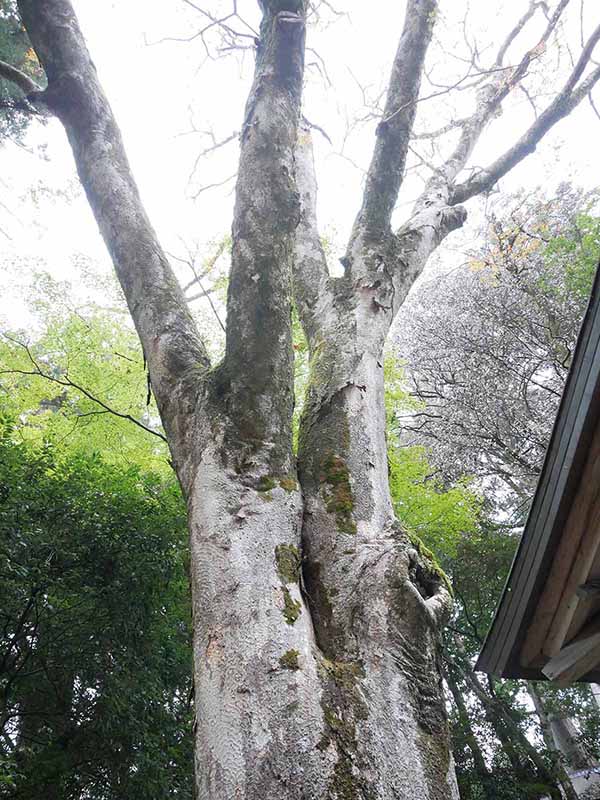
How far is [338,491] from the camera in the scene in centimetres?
215

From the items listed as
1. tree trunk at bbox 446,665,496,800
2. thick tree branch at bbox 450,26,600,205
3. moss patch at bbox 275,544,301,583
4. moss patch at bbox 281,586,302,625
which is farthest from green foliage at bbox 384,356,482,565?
moss patch at bbox 281,586,302,625

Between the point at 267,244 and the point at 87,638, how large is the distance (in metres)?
4.05

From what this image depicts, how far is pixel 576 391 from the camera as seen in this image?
8.13ft

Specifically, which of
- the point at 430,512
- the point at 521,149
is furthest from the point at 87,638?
the point at 521,149

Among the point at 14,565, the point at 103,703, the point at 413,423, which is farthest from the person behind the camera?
the point at 413,423

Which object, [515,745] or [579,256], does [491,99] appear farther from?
[515,745]

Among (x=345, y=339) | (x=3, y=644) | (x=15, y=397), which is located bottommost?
(x=3, y=644)

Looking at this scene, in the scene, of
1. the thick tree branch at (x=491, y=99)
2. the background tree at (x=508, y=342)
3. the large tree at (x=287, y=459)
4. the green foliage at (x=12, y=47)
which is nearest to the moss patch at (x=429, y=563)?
the large tree at (x=287, y=459)

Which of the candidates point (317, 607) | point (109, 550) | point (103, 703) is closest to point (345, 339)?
point (317, 607)

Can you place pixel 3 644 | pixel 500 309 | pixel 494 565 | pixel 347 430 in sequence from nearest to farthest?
pixel 347 430 → pixel 3 644 → pixel 494 565 → pixel 500 309

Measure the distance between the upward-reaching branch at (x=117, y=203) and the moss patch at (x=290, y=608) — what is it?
0.90m

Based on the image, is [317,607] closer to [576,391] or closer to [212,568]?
[212,568]

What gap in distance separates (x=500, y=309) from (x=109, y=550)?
9.46 meters

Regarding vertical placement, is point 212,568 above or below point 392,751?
above
